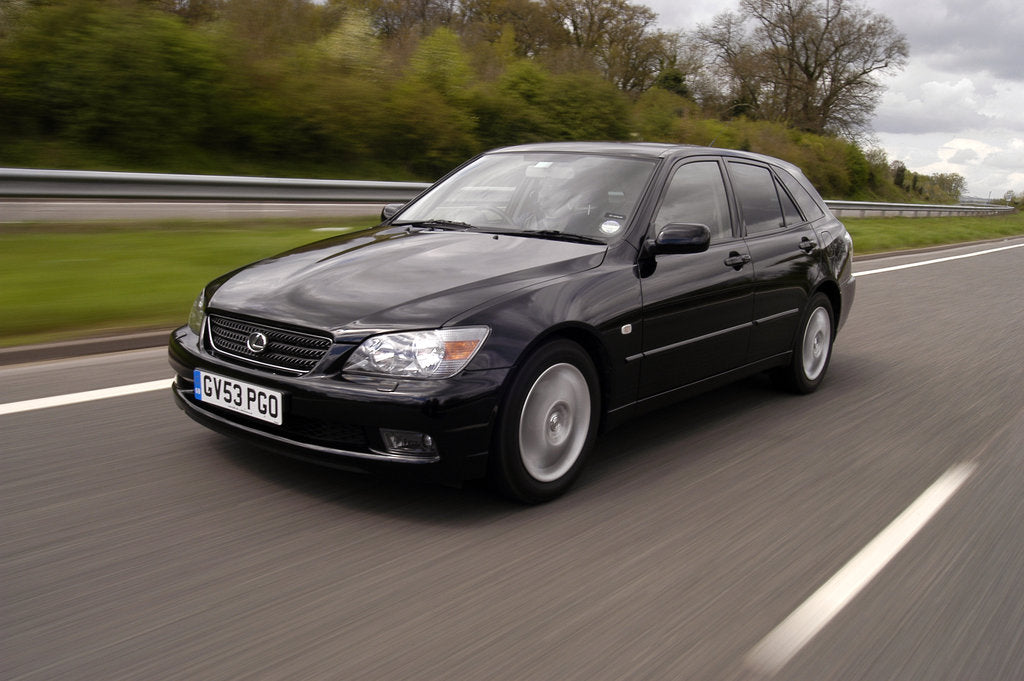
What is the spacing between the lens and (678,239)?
461cm

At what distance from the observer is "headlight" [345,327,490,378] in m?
3.70

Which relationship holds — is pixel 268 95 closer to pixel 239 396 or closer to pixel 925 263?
pixel 925 263

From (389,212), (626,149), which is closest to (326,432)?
(389,212)

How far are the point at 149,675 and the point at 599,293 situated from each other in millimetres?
2429

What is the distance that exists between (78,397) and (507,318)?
2.68 metres

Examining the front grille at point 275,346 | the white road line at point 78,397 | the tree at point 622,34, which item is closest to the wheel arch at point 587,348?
the front grille at point 275,346

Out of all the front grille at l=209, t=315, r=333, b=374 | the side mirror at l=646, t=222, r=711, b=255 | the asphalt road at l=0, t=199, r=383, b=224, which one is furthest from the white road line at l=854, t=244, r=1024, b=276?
the front grille at l=209, t=315, r=333, b=374

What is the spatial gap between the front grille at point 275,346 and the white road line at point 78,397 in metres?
1.45

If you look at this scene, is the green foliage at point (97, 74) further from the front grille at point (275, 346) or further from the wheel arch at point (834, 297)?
the front grille at point (275, 346)

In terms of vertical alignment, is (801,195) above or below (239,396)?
above

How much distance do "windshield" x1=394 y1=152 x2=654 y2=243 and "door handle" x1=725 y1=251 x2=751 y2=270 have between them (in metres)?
0.70

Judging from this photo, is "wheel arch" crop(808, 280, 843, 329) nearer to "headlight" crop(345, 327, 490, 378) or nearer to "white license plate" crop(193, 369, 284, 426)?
"headlight" crop(345, 327, 490, 378)

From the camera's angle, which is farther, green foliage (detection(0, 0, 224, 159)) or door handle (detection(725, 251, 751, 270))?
green foliage (detection(0, 0, 224, 159))

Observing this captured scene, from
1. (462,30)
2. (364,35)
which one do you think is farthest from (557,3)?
(364,35)
